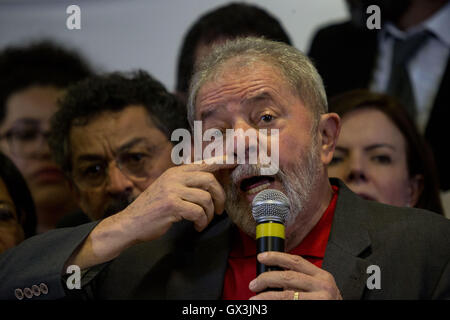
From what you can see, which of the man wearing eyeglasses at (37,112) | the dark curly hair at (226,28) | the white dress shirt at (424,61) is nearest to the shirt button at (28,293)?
the man wearing eyeglasses at (37,112)

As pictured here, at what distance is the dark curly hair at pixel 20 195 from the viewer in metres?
2.19

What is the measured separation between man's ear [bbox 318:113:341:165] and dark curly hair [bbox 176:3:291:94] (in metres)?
0.72

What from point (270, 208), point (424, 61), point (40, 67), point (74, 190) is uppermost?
point (40, 67)

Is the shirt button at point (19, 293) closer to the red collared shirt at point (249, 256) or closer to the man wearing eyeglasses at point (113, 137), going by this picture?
the red collared shirt at point (249, 256)

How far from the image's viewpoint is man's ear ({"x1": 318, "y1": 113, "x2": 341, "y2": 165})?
191cm

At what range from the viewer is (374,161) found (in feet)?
8.00

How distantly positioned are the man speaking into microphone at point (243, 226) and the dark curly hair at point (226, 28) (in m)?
0.62

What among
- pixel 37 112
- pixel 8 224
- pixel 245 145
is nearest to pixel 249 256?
pixel 245 145

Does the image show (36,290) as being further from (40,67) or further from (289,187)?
(40,67)

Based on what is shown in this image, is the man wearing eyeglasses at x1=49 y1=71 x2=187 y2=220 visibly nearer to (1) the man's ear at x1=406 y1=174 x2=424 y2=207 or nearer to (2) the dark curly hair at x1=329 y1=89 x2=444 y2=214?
(2) the dark curly hair at x1=329 y1=89 x2=444 y2=214

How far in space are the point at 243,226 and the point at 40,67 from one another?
1.66 m

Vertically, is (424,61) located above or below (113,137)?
above
